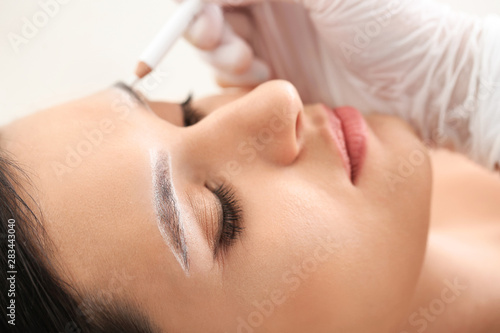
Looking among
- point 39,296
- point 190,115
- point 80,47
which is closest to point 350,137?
point 190,115

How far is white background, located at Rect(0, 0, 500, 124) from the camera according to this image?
1.14 metres

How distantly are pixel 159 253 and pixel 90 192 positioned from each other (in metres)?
0.11

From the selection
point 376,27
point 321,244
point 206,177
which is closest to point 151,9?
point 376,27

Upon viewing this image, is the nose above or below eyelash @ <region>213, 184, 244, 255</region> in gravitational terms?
above

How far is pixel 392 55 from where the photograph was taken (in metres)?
0.86

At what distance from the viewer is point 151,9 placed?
1.29 m

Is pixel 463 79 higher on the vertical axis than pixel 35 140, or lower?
lower

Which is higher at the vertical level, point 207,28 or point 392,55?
point 207,28

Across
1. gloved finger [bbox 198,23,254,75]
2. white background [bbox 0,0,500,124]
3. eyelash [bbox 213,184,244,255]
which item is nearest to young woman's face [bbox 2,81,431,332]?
eyelash [bbox 213,184,244,255]

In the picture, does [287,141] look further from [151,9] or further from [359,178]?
[151,9]

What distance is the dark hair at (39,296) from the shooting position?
1.80 feet

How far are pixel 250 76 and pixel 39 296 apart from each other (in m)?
0.58

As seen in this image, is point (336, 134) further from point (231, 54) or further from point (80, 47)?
point (80, 47)

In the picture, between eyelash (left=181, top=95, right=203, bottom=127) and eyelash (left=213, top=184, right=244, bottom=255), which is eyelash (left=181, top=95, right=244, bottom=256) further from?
eyelash (left=181, top=95, right=203, bottom=127)
